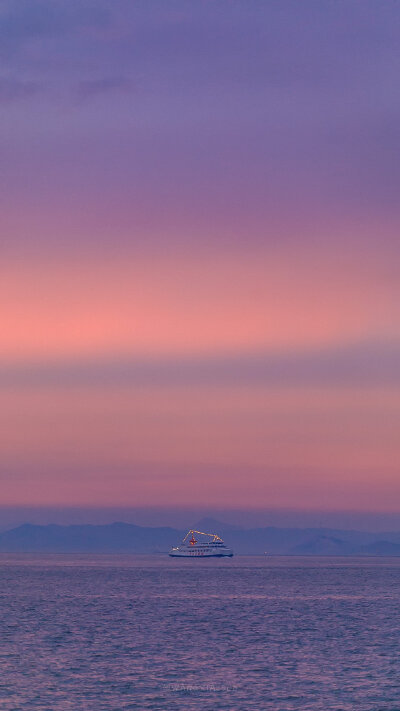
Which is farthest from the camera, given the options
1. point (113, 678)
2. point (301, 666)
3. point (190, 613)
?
point (190, 613)

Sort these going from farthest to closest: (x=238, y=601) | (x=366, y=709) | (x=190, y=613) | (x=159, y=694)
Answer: (x=238, y=601)
(x=190, y=613)
(x=159, y=694)
(x=366, y=709)

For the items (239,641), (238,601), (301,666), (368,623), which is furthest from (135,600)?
(301,666)

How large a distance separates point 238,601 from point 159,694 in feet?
317

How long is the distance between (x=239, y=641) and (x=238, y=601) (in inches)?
2544

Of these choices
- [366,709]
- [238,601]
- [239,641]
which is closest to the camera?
[366,709]

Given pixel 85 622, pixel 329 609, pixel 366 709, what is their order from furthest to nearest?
pixel 329 609, pixel 85 622, pixel 366 709

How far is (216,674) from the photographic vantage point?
68.2 m

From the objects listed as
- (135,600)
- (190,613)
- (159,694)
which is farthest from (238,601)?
(159,694)

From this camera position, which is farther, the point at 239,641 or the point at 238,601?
the point at 238,601

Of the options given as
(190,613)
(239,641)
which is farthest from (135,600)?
(239,641)

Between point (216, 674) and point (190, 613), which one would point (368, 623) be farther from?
point (216, 674)

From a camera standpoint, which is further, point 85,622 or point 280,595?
point 280,595

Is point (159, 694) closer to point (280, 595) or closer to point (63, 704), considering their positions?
point (63, 704)

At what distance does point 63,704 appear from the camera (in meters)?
55.7
